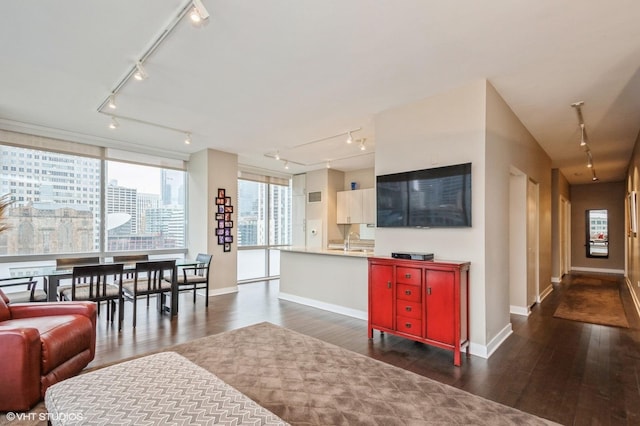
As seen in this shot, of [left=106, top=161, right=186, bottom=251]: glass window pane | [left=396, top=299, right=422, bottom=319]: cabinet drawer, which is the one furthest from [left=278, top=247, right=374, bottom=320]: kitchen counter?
[left=106, top=161, right=186, bottom=251]: glass window pane

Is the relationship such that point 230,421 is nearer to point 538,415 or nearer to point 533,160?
point 538,415

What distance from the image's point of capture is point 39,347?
2293mm

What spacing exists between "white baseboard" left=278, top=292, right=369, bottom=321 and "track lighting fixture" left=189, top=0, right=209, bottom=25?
3729mm

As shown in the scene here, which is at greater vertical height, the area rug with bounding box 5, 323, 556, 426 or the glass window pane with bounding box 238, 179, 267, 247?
the glass window pane with bounding box 238, 179, 267, 247

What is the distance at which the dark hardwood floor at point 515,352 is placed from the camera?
2391 millimetres

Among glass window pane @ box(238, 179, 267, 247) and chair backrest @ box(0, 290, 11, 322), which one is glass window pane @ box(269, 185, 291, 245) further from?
chair backrest @ box(0, 290, 11, 322)

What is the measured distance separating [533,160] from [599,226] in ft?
22.0

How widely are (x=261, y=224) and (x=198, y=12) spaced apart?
6195mm

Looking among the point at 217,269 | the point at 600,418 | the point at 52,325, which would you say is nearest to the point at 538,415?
the point at 600,418

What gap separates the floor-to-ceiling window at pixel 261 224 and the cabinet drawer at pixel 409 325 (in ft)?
15.6

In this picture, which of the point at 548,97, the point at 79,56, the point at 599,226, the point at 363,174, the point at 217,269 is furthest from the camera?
the point at 599,226

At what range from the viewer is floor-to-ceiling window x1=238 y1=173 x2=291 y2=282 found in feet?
25.0

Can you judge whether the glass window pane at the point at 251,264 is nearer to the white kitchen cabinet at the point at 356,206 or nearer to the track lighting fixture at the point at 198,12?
the white kitchen cabinet at the point at 356,206

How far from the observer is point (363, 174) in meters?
7.94
